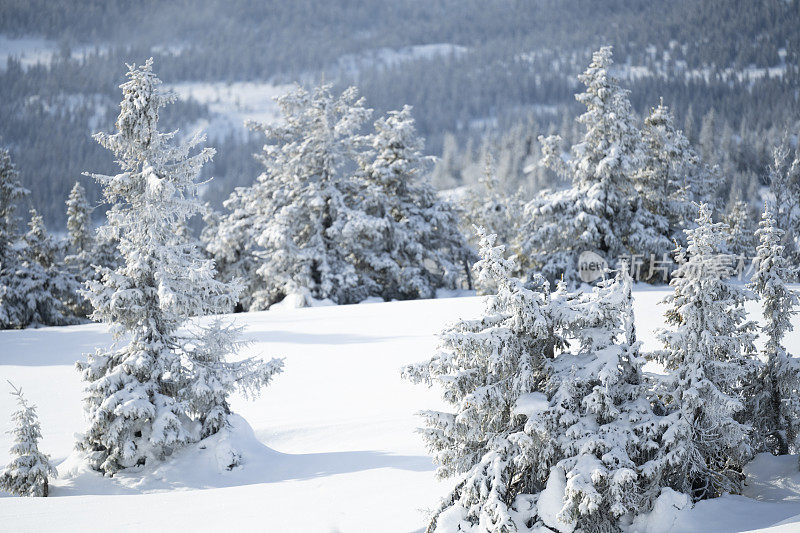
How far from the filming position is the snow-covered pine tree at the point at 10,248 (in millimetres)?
28188

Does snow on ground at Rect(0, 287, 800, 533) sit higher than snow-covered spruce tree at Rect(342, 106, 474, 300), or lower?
lower

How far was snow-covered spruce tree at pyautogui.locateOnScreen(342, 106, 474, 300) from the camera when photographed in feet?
95.0

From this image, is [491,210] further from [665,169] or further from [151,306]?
[151,306]

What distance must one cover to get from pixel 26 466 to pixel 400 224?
67.4 feet

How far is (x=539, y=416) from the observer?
7594 mm

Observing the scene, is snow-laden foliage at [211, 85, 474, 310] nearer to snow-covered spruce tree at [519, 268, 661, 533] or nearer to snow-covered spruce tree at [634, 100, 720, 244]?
snow-covered spruce tree at [634, 100, 720, 244]

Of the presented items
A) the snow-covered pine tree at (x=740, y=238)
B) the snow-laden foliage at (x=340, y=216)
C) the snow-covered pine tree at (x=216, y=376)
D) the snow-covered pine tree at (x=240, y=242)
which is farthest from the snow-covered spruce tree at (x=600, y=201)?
the snow-covered pine tree at (x=216, y=376)

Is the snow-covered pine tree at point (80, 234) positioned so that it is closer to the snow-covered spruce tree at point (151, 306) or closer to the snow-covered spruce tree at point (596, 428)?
the snow-covered spruce tree at point (151, 306)

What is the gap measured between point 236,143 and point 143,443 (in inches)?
7689

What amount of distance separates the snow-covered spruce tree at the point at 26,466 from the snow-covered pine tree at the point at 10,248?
20.3 m

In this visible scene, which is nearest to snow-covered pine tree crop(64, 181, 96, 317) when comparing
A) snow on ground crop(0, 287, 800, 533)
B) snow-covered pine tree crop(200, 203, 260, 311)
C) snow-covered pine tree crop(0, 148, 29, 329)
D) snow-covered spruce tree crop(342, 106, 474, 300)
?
snow-covered pine tree crop(0, 148, 29, 329)

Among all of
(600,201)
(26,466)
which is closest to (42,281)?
(26,466)

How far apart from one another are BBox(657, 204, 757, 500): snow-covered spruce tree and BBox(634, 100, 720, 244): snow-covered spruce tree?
1876cm

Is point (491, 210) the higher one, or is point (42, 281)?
point (491, 210)
